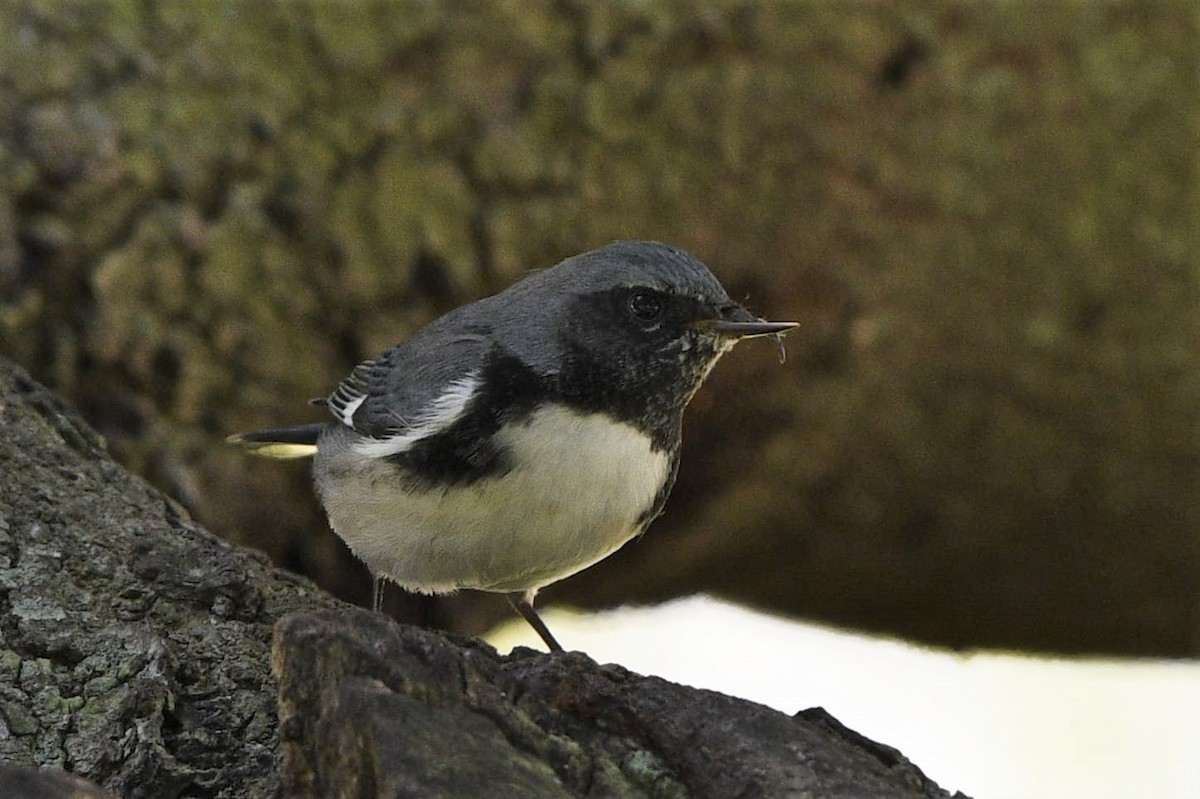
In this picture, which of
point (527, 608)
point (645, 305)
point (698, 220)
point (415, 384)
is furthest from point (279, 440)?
point (698, 220)

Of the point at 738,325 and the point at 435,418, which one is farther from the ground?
the point at 738,325

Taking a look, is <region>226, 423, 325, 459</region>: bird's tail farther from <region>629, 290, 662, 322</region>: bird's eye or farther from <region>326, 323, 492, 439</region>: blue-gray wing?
<region>629, 290, 662, 322</region>: bird's eye

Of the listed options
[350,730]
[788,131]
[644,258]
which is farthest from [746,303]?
[350,730]

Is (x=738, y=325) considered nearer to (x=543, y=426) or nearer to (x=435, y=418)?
(x=543, y=426)

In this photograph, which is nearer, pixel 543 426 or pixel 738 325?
pixel 543 426

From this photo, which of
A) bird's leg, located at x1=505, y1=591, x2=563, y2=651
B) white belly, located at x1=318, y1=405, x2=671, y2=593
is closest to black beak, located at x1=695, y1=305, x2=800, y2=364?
white belly, located at x1=318, y1=405, x2=671, y2=593

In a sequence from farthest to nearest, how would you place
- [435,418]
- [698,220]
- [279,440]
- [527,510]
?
[698,220] < [279,440] < [435,418] < [527,510]

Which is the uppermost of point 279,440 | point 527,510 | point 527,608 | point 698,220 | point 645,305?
point 698,220
